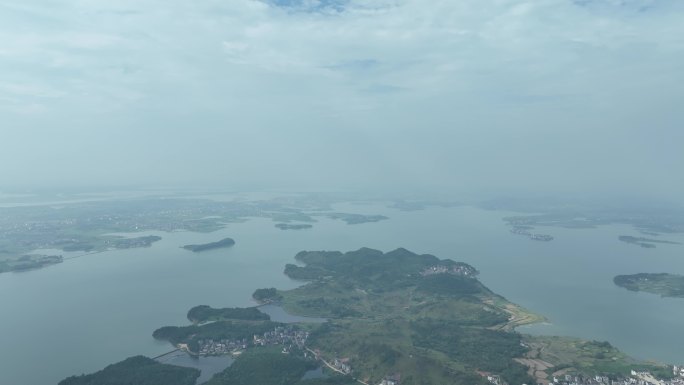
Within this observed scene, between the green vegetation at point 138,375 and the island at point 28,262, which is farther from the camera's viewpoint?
the island at point 28,262

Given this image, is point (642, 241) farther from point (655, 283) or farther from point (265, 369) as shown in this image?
point (265, 369)

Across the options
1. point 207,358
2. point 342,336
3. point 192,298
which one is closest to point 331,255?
point 192,298

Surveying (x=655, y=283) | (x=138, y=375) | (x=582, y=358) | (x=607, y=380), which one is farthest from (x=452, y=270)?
(x=138, y=375)

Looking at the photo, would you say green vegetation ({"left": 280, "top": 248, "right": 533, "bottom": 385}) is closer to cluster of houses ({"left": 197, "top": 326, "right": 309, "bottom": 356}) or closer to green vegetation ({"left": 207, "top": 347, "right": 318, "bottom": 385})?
cluster of houses ({"left": 197, "top": 326, "right": 309, "bottom": 356})

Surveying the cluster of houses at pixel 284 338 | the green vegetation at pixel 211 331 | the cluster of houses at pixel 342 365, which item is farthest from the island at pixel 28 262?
the cluster of houses at pixel 342 365

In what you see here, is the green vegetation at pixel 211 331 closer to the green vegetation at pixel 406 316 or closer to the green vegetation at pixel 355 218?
the green vegetation at pixel 406 316

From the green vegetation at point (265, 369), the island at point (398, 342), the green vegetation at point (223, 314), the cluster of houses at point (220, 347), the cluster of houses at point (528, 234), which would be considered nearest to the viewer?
the green vegetation at point (265, 369)

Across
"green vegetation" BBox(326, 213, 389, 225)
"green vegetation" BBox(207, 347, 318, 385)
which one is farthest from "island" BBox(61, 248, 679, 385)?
"green vegetation" BBox(326, 213, 389, 225)
